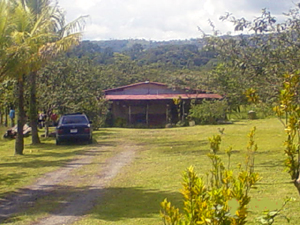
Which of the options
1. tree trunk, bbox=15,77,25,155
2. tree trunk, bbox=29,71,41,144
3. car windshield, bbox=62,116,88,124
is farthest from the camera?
tree trunk, bbox=29,71,41,144

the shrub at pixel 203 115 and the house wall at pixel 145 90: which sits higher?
the house wall at pixel 145 90

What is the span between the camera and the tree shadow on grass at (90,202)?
8578 millimetres

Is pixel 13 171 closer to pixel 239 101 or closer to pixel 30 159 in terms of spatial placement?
pixel 30 159

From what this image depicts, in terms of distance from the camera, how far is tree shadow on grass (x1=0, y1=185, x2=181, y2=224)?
8578 millimetres

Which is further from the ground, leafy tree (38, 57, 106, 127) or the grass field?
leafy tree (38, 57, 106, 127)

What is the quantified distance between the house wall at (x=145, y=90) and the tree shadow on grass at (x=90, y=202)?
3106cm

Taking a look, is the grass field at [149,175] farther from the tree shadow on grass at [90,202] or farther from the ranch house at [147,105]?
the ranch house at [147,105]

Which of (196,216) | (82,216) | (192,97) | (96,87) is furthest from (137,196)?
(192,97)

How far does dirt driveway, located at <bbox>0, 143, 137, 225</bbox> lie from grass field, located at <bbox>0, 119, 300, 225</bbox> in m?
0.28

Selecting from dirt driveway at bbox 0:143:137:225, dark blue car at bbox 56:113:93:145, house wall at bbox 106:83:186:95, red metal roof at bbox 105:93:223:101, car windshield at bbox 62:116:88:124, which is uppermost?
house wall at bbox 106:83:186:95

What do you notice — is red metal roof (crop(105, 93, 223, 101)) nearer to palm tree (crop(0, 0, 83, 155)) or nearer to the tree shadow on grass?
palm tree (crop(0, 0, 83, 155))

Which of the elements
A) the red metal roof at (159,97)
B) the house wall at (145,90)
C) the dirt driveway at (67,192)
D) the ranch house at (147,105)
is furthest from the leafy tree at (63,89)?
the house wall at (145,90)

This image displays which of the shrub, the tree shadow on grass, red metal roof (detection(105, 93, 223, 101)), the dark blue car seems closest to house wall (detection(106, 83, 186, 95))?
red metal roof (detection(105, 93, 223, 101))

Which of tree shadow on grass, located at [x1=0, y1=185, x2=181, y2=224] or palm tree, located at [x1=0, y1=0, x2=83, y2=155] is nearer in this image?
tree shadow on grass, located at [x1=0, y1=185, x2=181, y2=224]
